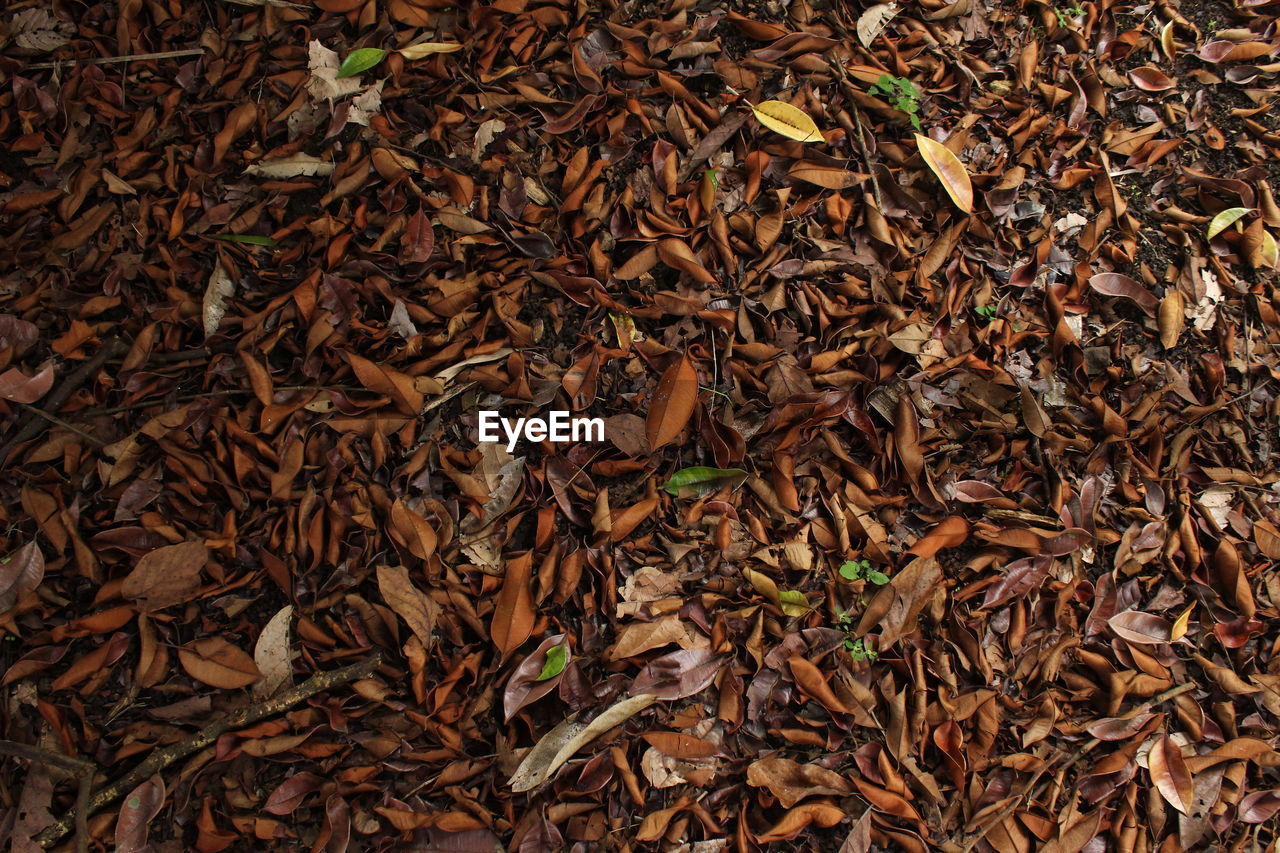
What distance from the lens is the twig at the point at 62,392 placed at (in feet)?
6.42

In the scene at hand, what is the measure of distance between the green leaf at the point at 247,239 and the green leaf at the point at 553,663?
1.30m

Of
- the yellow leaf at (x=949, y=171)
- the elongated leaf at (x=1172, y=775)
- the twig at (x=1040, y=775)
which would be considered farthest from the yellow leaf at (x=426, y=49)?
the elongated leaf at (x=1172, y=775)

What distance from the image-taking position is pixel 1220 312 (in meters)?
2.29

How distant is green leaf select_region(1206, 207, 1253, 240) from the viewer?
234 centimetres

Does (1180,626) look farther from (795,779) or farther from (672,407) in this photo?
(672,407)

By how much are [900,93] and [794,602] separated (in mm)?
1492

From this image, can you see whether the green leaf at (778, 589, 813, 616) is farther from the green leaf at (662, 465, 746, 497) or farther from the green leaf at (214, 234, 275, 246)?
the green leaf at (214, 234, 275, 246)

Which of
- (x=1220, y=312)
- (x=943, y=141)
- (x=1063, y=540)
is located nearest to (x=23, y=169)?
(x=943, y=141)

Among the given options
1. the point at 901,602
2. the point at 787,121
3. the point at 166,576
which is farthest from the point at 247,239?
the point at 901,602

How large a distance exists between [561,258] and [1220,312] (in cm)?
186

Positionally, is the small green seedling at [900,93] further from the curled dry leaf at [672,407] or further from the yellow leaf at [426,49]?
the yellow leaf at [426,49]

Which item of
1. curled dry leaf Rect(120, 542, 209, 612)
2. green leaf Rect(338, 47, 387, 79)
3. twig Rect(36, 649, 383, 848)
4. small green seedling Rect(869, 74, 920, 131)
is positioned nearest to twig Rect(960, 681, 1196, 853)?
twig Rect(36, 649, 383, 848)

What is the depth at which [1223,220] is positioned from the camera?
235cm

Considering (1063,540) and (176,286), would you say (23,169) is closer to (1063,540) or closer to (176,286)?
(176,286)
